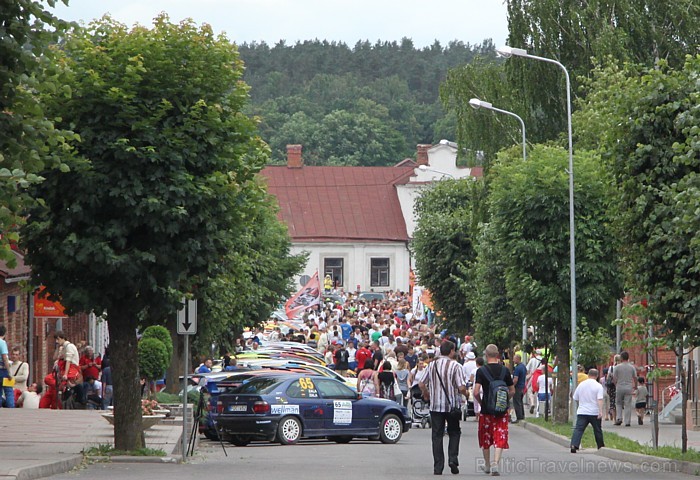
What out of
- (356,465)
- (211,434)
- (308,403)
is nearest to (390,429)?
(308,403)

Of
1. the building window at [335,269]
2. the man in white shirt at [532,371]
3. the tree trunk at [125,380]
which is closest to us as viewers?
the tree trunk at [125,380]

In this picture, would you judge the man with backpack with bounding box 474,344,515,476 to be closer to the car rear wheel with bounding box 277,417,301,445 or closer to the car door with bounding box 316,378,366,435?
the car rear wheel with bounding box 277,417,301,445

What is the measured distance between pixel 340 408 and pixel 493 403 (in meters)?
9.44

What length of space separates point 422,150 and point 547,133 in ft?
217

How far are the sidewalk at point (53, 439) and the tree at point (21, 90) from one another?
11.7 ft

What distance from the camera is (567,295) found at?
3164cm

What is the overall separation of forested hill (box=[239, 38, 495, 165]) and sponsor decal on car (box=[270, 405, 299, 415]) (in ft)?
270

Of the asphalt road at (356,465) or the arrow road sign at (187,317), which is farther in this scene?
the arrow road sign at (187,317)

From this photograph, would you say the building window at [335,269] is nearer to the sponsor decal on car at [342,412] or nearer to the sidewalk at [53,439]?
the sidewalk at [53,439]

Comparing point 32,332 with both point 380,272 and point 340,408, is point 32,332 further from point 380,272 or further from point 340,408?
point 380,272

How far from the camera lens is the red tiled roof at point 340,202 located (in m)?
103

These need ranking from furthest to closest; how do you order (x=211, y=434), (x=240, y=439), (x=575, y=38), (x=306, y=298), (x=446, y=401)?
1. (x=306, y=298)
2. (x=575, y=38)
3. (x=211, y=434)
4. (x=240, y=439)
5. (x=446, y=401)

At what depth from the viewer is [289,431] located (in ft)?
84.9

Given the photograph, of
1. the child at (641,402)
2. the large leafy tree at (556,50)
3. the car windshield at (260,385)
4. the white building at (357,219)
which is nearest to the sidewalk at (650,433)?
the child at (641,402)
